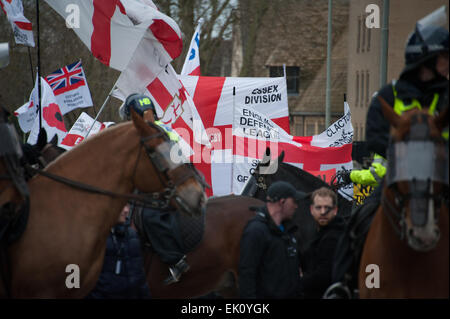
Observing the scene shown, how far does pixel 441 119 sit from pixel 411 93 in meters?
0.49

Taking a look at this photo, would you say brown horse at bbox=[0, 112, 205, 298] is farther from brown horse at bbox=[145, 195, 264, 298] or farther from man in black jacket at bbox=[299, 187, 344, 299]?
man in black jacket at bbox=[299, 187, 344, 299]

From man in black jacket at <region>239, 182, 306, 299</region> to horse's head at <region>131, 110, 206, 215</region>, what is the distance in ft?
1.86

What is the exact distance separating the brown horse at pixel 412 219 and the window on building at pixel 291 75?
124ft

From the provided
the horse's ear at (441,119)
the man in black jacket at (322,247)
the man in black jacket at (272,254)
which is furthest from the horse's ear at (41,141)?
the horse's ear at (441,119)

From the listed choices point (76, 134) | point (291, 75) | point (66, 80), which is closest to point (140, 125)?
point (76, 134)

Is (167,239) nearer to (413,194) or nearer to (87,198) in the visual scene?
(87,198)

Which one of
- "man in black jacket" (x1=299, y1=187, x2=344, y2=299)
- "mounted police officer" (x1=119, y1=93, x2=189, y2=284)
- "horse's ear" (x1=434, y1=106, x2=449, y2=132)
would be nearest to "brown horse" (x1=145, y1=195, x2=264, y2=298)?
"mounted police officer" (x1=119, y1=93, x2=189, y2=284)

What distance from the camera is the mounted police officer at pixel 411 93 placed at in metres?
4.63

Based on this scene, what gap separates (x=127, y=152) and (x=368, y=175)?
235 cm

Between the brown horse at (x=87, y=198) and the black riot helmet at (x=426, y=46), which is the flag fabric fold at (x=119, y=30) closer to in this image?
the brown horse at (x=87, y=198)

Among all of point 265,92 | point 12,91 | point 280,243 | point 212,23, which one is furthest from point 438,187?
point 212,23

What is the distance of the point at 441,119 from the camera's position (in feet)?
13.9
